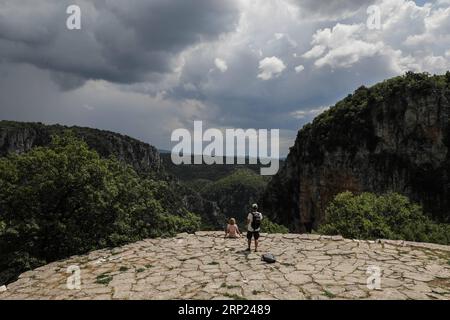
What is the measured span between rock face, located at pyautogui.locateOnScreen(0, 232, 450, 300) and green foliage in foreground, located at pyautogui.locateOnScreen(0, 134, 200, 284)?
1539mm

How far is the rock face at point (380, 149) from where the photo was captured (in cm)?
5191

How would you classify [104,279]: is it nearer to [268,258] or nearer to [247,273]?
[247,273]

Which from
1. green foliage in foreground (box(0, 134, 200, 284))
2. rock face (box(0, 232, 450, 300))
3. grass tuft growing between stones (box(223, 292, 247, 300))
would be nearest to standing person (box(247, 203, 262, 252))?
rock face (box(0, 232, 450, 300))

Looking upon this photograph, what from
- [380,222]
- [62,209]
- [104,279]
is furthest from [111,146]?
[104,279]

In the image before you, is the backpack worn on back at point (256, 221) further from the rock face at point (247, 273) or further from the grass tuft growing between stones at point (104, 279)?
the grass tuft growing between stones at point (104, 279)

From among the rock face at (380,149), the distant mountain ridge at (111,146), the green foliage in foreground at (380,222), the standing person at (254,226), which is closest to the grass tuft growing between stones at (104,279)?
the standing person at (254,226)

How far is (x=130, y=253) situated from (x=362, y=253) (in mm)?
7121

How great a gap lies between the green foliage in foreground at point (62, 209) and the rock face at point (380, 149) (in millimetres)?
42598

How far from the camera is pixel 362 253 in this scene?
10.9m

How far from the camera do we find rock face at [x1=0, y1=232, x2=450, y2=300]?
7.80 metres

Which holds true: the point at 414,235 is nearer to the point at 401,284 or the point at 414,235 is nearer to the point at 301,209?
the point at 401,284

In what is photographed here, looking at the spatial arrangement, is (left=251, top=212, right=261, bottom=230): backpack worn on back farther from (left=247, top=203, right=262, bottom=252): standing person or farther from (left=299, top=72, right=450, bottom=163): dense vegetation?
(left=299, top=72, right=450, bottom=163): dense vegetation

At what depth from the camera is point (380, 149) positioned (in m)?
58.8
